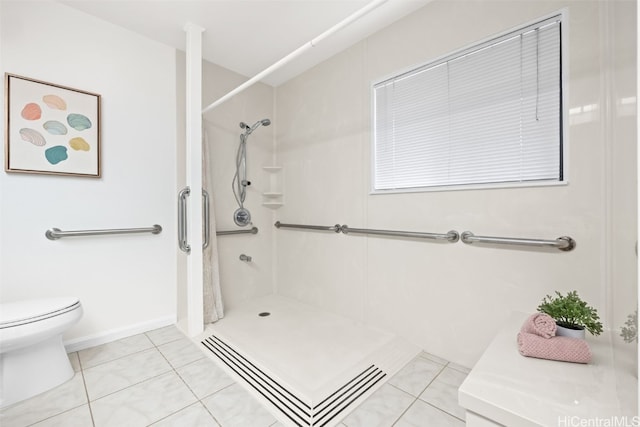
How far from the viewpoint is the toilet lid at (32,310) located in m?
1.31

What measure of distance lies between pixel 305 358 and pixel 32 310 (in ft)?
4.76

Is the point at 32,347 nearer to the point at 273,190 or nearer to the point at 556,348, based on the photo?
the point at 273,190

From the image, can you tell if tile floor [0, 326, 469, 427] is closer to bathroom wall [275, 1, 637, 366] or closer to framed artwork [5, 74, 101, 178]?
bathroom wall [275, 1, 637, 366]

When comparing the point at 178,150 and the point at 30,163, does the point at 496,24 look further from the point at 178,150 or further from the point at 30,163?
the point at 30,163

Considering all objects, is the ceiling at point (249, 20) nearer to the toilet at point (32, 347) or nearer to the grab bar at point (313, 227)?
the grab bar at point (313, 227)

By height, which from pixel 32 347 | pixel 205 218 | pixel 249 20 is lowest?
pixel 32 347

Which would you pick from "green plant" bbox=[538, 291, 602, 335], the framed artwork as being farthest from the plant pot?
the framed artwork

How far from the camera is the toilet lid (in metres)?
1.31

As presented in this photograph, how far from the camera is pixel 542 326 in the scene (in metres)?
1.01

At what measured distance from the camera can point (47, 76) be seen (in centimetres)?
175

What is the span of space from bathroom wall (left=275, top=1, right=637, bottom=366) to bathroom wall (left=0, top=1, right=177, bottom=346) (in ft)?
3.59

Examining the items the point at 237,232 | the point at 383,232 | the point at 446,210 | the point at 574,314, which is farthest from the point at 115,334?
the point at 574,314

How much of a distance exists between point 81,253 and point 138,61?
4.74 feet

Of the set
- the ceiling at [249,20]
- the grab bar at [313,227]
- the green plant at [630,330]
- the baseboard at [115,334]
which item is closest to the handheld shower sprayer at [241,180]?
the grab bar at [313,227]
